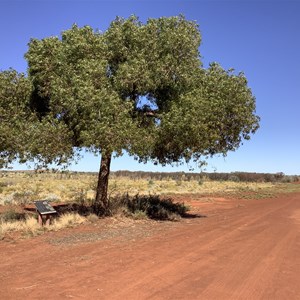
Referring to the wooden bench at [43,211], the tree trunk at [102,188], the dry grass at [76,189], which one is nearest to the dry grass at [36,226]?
the wooden bench at [43,211]

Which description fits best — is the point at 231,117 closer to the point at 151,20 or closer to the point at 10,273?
the point at 151,20

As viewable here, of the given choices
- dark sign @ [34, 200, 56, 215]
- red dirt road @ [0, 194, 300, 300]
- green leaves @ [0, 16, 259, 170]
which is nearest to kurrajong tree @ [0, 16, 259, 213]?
green leaves @ [0, 16, 259, 170]

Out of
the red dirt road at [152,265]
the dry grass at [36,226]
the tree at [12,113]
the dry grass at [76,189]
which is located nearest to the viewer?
the red dirt road at [152,265]

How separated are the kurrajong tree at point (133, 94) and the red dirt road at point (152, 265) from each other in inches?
145

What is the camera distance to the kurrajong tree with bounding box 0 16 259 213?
15461mm

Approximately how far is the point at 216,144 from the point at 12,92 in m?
9.53

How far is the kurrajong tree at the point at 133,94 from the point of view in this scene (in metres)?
15.5

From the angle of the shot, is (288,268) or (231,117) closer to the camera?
(288,268)

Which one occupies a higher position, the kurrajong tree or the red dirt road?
the kurrajong tree

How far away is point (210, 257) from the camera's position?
10.4m

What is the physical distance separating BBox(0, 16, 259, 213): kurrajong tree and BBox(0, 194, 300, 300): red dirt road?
3681 mm

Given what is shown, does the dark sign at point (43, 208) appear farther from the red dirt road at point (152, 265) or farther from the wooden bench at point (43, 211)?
the red dirt road at point (152, 265)

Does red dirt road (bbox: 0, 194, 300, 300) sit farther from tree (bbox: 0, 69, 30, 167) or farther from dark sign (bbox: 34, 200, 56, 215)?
tree (bbox: 0, 69, 30, 167)

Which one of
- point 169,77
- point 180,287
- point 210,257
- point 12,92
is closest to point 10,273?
point 180,287
